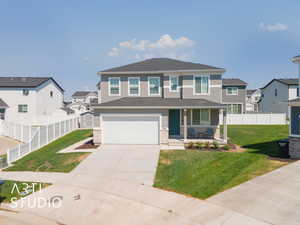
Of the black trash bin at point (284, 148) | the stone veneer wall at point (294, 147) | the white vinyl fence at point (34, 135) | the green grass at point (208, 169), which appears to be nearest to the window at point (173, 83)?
the green grass at point (208, 169)

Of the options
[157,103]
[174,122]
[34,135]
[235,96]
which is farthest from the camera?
[235,96]

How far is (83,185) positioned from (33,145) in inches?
349

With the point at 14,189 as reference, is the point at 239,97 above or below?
above

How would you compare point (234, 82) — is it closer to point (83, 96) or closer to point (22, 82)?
point (22, 82)

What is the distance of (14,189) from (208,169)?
9.61 metres

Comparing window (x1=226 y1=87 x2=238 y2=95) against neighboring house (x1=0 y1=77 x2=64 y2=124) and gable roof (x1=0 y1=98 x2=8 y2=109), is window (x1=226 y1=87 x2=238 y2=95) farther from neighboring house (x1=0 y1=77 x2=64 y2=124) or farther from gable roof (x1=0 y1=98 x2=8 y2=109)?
gable roof (x1=0 y1=98 x2=8 y2=109)

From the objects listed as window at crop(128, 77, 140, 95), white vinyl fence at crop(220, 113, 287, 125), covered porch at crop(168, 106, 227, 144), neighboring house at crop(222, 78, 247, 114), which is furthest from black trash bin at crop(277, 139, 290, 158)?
neighboring house at crop(222, 78, 247, 114)

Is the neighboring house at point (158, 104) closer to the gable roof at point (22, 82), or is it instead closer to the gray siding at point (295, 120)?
the gray siding at point (295, 120)

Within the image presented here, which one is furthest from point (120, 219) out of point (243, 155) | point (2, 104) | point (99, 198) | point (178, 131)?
point (2, 104)

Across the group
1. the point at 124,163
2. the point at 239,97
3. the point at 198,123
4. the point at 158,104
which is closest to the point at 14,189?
the point at 124,163

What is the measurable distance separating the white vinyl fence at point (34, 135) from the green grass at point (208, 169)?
10198mm

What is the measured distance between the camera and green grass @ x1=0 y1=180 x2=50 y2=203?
8094mm

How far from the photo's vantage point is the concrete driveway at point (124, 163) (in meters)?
9.86

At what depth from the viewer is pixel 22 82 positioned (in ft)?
100
